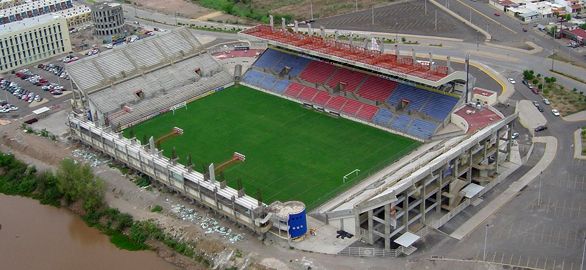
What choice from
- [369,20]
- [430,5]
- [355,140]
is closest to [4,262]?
[355,140]

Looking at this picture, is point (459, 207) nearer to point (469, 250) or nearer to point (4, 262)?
point (469, 250)

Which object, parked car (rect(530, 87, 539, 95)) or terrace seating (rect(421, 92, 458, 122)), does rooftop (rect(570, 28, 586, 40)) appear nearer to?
parked car (rect(530, 87, 539, 95))

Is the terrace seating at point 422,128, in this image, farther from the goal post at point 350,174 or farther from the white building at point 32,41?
the white building at point 32,41

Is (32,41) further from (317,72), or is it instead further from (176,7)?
(317,72)

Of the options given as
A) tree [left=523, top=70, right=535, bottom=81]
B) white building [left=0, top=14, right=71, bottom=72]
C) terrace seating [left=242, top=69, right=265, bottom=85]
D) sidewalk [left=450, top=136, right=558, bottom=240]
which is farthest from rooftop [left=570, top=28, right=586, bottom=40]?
white building [left=0, top=14, right=71, bottom=72]

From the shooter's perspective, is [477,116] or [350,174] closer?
[350,174]

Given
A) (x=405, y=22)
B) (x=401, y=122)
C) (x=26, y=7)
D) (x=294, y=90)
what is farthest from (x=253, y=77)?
(x=26, y=7)
